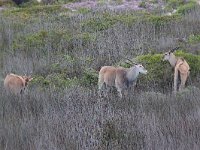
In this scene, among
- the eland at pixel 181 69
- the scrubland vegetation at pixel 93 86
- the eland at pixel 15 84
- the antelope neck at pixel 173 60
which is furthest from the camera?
the antelope neck at pixel 173 60

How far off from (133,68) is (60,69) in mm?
2497

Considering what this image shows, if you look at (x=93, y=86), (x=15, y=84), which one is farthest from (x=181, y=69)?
(x=15, y=84)

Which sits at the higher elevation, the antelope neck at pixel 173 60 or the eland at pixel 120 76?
the antelope neck at pixel 173 60

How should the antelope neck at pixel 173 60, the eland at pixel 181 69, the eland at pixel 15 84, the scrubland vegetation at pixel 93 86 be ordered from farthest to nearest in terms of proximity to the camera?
the antelope neck at pixel 173 60, the eland at pixel 181 69, the eland at pixel 15 84, the scrubland vegetation at pixel 93 86

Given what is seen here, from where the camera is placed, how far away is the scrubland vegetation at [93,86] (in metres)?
6.68

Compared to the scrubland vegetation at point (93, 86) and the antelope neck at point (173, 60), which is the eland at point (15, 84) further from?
the antelope neck at point (173, 60)

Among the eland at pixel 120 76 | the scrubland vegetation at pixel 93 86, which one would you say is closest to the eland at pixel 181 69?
Answer: the scrubland vegetation at pixel 93 86

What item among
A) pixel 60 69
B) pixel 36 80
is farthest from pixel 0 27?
pixel 36 80

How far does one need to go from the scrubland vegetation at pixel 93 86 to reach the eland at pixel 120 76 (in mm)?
220

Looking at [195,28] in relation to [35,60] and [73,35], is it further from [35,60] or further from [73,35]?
[35,60]

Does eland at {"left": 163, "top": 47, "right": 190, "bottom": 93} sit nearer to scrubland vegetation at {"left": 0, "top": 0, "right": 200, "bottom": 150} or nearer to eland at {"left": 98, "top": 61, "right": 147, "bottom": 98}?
scrubland vegetation at {"left": 0, "top": 0, "right": 200, "bottom": 150}

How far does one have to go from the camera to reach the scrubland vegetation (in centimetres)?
668

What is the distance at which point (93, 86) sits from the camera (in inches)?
410

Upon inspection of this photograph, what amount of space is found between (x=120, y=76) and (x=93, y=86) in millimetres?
717
